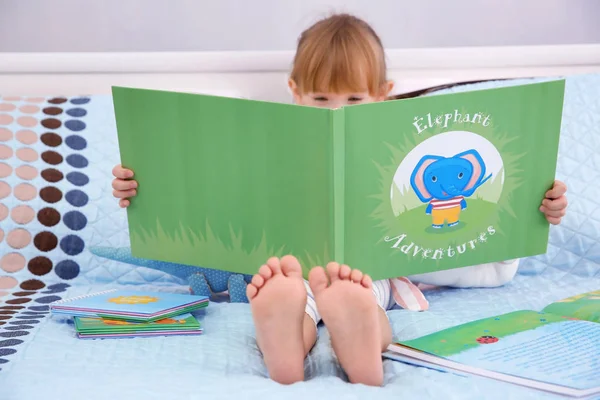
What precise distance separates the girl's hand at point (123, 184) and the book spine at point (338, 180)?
34 cm

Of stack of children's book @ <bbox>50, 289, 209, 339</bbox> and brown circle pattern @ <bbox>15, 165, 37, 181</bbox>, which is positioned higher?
brown circle pattern @ <bbox>15, 165, 37, 181</bbox>

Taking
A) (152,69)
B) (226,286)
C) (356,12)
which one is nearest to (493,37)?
(356,12)

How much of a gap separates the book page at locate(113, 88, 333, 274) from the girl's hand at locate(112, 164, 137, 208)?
1cm

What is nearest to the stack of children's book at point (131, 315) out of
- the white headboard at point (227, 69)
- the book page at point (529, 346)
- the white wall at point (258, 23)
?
the book page at point (529, 346)

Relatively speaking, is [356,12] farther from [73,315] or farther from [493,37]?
[73,315]

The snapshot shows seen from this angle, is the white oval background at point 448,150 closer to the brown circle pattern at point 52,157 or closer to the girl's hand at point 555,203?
the girl's hand at point 555,203

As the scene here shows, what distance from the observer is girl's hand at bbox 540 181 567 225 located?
1.25 meters

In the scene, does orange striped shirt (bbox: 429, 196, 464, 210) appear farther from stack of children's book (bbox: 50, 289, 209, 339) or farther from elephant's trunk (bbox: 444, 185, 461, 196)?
stack of children's book (bbox: 50, 289, 209, 339)

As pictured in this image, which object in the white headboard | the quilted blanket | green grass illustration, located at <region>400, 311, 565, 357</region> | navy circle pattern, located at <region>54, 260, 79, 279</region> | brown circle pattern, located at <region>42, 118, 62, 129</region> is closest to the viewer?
the quilted blanket

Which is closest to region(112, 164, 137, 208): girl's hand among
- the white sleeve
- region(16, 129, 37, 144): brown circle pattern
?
region(16, 129, 37, 144): brown circle pattern

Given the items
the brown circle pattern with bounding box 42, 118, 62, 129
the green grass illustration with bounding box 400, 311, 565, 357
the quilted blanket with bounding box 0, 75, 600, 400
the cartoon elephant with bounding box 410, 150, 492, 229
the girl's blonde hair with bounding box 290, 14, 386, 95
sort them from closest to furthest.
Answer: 1. the quilted blanket with bounding box 0, 75, 600, 400
2. the green grass illustration with bounding box 400, 311, 565, 357
3. the cartoon elephant with bounding box 410, 150, 492, 229
4. the girl's blonde hair with bounding box 290, 14, 386, 95
5. the brown circle pattern with bounding box 42, 118, 62, 129

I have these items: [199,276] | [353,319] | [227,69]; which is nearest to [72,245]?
[199,276]

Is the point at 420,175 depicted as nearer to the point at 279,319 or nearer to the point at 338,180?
the point at 338,180

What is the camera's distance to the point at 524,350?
1021 mm
